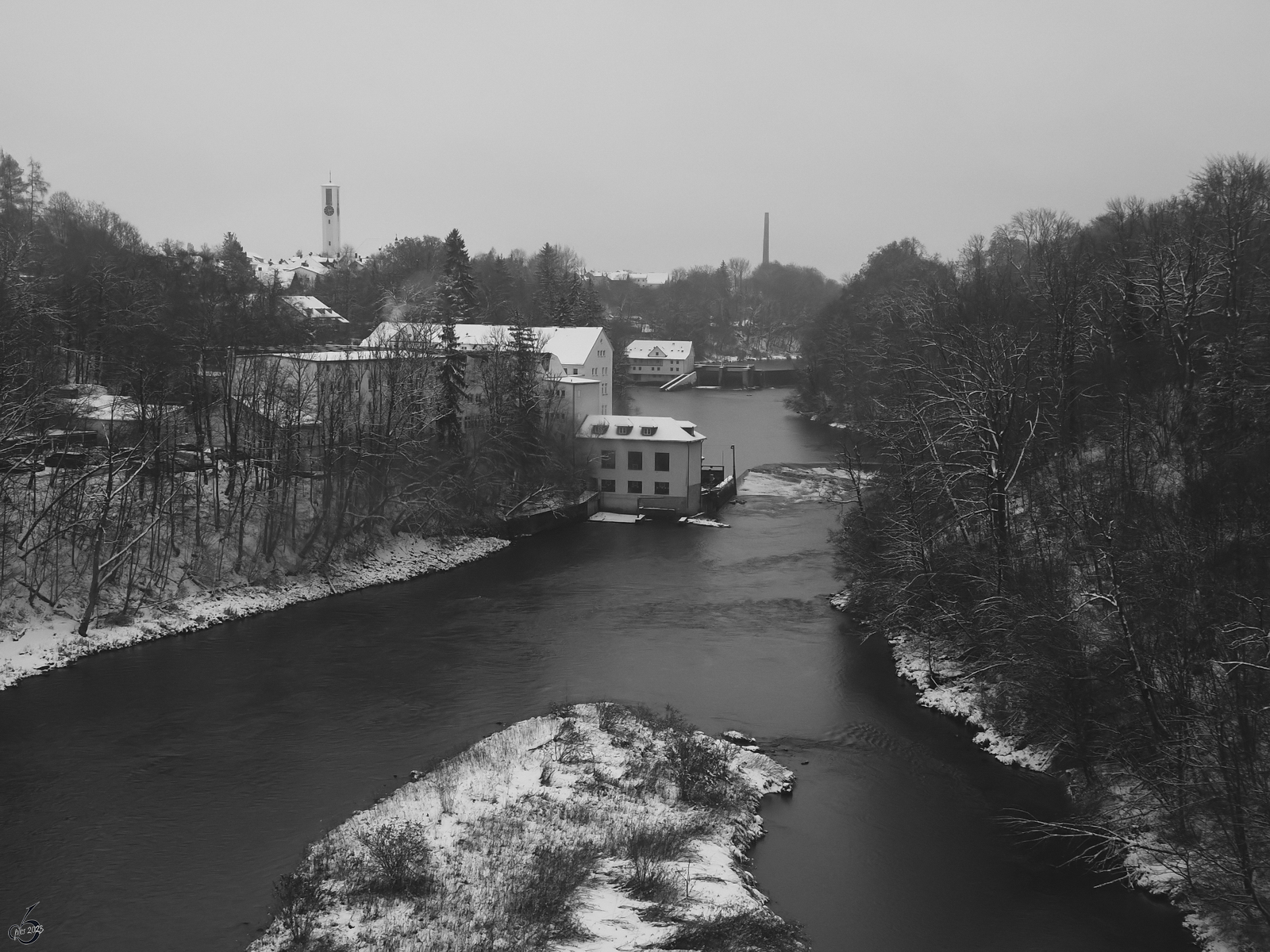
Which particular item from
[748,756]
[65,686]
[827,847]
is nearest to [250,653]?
[65,686]

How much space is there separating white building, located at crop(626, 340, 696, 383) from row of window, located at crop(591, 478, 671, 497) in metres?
58.6

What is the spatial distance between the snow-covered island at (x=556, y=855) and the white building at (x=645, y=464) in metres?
21.1

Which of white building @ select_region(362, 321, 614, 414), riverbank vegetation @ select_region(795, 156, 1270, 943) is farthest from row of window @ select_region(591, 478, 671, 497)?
riverbank vegetation @ select_region(795, 156, 1270, 943)

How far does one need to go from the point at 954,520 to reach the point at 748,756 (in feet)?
27.3

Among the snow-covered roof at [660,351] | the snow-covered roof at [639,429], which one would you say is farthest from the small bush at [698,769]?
the snow-covered roof at [660,351]

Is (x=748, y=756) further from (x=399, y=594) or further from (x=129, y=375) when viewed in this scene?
(x=129, y=375)

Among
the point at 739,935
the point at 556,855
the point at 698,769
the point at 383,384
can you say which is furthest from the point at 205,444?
the point at 739,935

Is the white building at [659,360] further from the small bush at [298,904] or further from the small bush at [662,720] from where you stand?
the small bush at [298,904]

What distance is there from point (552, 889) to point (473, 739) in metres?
5.39

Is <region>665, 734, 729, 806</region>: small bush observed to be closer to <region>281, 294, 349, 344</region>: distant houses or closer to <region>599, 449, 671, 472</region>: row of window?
<region>599, 449, 671, 472</region>: row of window

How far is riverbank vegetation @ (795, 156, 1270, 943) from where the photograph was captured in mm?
12523

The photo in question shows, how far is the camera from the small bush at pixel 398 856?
12078 millimetres

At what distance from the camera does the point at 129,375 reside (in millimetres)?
30094

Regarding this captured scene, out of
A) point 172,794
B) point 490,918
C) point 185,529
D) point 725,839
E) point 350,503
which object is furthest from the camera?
point 350,503
